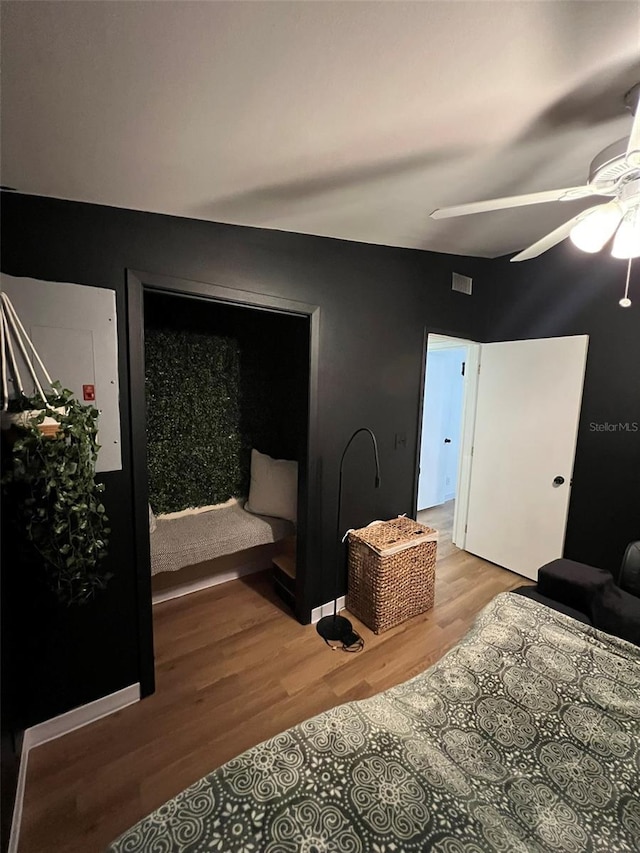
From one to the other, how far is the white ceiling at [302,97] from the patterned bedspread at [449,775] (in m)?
1.87

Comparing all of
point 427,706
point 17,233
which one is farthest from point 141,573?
point 17,233

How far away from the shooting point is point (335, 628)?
2400 mm

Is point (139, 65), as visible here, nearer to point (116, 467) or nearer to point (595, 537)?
point (116, 467)

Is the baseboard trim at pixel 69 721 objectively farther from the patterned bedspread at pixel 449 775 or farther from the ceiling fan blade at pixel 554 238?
the ceiling fan blade at pixel 554 238

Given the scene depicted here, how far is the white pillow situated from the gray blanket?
6 cm

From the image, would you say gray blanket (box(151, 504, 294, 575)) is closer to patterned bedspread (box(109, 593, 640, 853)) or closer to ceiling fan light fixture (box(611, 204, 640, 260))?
patterned bedspread (box(109, 593, 640, 853))

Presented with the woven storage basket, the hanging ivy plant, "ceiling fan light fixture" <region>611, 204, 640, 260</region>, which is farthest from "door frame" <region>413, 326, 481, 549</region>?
the hanging ivy plant

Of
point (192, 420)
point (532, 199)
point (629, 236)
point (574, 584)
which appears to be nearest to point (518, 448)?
point (574, 584)

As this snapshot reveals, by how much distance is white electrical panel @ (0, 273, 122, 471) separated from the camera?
144 centimetres

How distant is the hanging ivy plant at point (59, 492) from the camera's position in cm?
118

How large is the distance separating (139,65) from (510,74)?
104cm

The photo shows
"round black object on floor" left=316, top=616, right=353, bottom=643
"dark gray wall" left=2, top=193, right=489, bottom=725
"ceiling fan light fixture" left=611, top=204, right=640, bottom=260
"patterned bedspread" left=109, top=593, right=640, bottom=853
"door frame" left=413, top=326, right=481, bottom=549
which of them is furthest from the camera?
"door frame" left=413, top=326, right=481, bottom=549

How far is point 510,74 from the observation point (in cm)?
105

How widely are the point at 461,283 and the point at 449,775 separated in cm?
303
